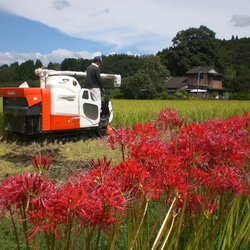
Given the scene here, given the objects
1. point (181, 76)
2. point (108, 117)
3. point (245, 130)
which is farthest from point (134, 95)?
point (245, 130)

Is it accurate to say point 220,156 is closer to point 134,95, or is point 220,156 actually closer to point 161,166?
point 161,166

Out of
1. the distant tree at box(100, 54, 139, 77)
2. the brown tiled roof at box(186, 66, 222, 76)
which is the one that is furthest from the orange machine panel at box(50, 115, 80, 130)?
the distant tree at box(100, 54, 139, 77)

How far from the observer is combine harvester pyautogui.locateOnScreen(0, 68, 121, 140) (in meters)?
5.88

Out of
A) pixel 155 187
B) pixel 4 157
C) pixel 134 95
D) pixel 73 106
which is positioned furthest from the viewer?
pixel 134 95

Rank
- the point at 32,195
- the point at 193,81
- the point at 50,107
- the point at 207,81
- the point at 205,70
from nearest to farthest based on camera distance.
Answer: the point at 32,195 < the point at 50,107 < the point at 205,70 < the point at 207,81 < the point at 193,81

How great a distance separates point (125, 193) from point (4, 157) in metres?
5.39

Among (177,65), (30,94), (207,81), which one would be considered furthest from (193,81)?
(30,94)

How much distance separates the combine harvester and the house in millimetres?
52454

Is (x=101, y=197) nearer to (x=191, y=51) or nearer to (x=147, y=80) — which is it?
(x=147, y=80)

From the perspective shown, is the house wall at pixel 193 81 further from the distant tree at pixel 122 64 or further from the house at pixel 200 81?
the distant tree at pixel 122 64

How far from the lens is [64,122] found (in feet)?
20.6

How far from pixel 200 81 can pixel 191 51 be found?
7.98 meters

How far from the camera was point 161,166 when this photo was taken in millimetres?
1111

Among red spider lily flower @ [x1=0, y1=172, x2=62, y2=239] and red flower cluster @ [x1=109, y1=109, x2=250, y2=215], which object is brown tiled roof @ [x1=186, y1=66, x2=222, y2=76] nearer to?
red flower cluster @ [x1=109, y1=109, x2=250, y2=215]
